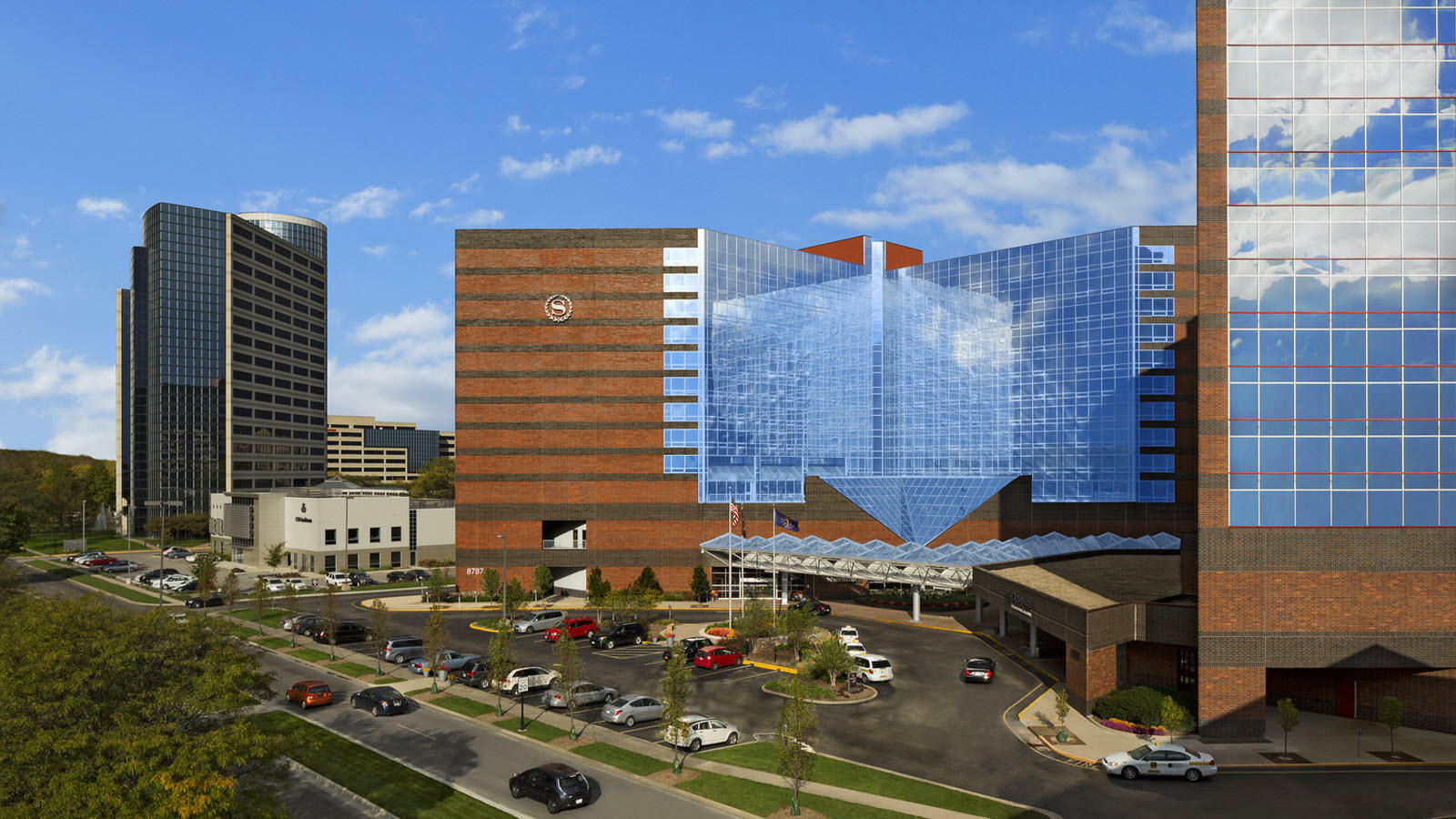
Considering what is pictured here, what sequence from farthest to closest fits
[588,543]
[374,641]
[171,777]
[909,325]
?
[909,325] → [588,543] → [374,641] → [171,777]

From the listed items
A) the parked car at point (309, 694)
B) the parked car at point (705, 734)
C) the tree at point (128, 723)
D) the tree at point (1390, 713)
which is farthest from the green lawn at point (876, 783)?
the parked car at point (309, 694)

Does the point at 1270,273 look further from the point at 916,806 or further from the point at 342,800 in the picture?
the point at 342,800

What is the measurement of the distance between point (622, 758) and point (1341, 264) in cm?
3927

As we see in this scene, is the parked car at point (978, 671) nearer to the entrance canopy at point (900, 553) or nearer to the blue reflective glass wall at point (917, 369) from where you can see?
the entrance canopy at point (900, 553)

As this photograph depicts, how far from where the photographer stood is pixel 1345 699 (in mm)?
41688

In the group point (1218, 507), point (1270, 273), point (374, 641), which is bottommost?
point (374, 641)

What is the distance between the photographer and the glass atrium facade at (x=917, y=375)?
269 ft

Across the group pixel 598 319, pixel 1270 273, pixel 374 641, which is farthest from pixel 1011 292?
pixel 374 641

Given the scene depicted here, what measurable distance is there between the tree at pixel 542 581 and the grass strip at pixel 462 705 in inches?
1340

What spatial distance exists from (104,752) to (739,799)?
1875cm

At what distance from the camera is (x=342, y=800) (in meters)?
29.9

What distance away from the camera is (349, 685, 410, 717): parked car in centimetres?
4125

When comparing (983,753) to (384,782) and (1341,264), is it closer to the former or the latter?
(384,782)

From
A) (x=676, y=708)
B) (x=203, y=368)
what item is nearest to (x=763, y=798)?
(x=676, y=708)
